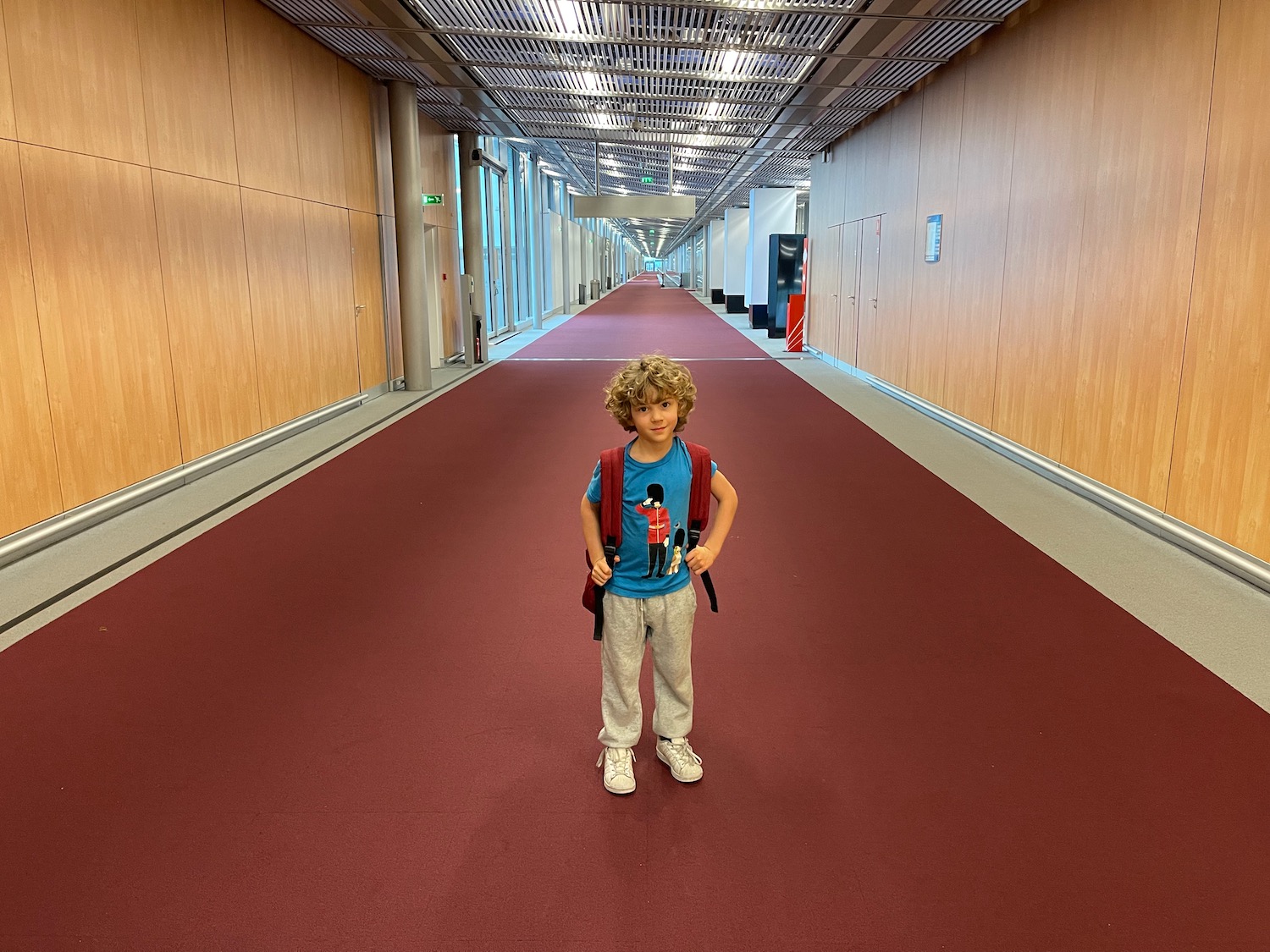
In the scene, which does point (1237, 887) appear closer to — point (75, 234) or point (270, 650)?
point (270, 650)

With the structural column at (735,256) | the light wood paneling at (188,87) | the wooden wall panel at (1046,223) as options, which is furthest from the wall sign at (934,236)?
the structural column at (735,256)

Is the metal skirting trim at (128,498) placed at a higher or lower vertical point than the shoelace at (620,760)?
higher

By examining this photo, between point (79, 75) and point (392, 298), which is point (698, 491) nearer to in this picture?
point (79, 75)

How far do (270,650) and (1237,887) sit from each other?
3.10 metres

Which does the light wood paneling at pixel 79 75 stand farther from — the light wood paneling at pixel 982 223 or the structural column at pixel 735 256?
the structural column at pixel 735 256

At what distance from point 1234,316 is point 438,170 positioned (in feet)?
34.3

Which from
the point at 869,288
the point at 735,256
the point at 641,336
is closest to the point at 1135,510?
the point at 869,288

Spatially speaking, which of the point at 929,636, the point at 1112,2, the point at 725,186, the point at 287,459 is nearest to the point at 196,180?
the point at 287,459

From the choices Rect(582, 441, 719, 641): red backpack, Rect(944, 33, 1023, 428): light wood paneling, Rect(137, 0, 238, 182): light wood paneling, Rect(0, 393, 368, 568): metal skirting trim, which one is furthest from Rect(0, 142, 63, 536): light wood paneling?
Rect(944, 33, 1023, 428): light wood paneling

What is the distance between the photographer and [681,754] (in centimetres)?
253

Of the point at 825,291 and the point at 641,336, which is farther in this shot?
the point at 641,336

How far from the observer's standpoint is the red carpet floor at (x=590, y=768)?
6.51ft

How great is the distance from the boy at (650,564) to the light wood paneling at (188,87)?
4845 millimetres

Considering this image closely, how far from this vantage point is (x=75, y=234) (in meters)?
4.80
